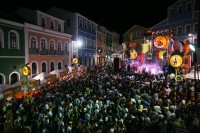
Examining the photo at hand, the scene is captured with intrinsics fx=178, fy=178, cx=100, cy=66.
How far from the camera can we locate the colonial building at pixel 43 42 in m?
21.9

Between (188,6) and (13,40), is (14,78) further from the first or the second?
(188,6)

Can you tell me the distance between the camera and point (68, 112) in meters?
10.8

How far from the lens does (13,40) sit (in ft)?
64.3

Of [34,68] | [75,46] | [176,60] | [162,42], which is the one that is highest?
[75,46]

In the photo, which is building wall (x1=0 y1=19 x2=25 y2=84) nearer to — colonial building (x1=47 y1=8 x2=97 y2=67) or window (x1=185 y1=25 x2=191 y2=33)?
colonial building (x1=47 y1=8 x2=97 y2=67)

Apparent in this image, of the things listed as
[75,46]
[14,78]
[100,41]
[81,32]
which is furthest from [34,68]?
[100,41]

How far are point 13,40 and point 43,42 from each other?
17.3ft

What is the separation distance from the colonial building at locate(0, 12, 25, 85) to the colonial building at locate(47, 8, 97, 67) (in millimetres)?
12872

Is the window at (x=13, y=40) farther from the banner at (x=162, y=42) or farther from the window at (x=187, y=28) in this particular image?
the window at (x=187, y=28)

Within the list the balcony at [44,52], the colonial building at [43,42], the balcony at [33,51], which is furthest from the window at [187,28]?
the balcony at [33,51]

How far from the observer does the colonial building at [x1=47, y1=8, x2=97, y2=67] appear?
3422 cm

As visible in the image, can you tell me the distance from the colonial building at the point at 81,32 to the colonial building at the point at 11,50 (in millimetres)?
12872

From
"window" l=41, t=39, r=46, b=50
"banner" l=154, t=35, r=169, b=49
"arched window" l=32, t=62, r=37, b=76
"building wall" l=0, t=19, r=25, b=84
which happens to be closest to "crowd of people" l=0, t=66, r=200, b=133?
"banner" l=154, t=35, r=169, b=49

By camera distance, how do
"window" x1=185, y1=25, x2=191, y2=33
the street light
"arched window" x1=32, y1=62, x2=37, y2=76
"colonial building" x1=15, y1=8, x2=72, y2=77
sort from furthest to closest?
the street light
"window" x1=185, y1=25, x2=191, y2=33
"arched window" x1=32, y1=62, x2=37, y2=76
"colonial building" x1=15, y1=8, x2=72, y2=77
